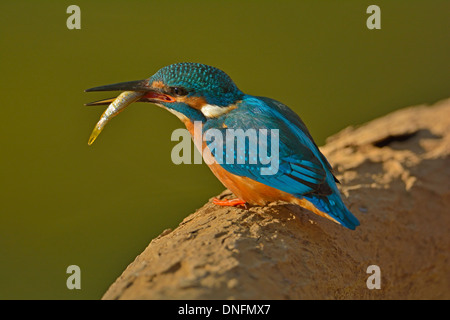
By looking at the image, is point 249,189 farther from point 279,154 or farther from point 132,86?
point 132,86

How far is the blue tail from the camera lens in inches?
57.9

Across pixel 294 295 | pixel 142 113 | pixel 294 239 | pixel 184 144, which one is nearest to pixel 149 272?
pixel 294 295

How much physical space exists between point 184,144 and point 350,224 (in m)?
0.76

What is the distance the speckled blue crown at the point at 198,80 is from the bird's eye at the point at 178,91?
14 mm

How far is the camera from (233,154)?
61.1 inches

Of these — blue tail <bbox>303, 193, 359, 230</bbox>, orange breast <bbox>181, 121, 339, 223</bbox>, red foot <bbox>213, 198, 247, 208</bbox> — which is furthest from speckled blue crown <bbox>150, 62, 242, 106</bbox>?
blue tail <bbox>303, 193, 359, 230</bbox>

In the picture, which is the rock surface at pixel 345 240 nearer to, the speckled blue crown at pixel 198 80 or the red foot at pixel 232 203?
the red foot at pixel 232 203

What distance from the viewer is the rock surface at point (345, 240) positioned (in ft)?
3.89

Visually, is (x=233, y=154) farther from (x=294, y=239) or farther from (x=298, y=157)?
(x=294, y=239)

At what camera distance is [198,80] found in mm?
1646

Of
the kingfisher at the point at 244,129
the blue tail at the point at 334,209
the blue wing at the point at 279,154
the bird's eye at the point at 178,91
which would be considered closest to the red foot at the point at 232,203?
the kingfisher at the point at 244,129

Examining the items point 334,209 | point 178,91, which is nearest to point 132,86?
point 178,91

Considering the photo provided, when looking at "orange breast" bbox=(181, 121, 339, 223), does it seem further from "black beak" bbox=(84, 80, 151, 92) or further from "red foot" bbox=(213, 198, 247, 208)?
"black beak" bbox=(84, 80, 151, 92)

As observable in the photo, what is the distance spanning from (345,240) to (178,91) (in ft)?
2.33
